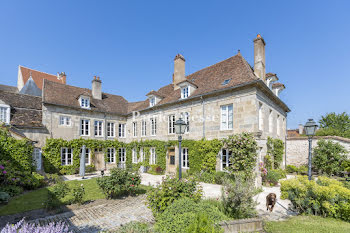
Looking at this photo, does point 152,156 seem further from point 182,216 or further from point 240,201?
point 182,216

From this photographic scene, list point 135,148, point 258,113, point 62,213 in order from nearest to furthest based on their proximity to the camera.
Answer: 1. point 62,213
2. point 258,113
3. point 135,148

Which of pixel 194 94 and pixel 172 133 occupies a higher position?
pixel 194 94

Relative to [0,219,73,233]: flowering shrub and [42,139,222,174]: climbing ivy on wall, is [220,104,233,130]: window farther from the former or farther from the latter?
[0,219,73,233]: flowering shrub

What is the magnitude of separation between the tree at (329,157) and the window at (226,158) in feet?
30.0

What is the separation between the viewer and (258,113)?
451 inches

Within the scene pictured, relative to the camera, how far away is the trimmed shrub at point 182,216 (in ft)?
13.2

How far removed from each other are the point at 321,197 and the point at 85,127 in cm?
1867

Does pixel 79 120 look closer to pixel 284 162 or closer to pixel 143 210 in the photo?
pixel 143 210

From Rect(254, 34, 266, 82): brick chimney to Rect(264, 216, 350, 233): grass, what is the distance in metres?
9.72

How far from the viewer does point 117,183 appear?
28.8 ft

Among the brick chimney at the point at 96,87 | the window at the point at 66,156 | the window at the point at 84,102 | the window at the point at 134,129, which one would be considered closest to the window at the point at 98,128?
the window at the point at 84,102

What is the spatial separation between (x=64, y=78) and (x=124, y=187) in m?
25.1

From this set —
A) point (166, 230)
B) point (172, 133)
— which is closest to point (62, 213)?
point (166, 230)

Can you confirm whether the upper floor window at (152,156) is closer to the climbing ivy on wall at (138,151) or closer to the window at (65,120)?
the climbing ivy on wall at (138,151)
